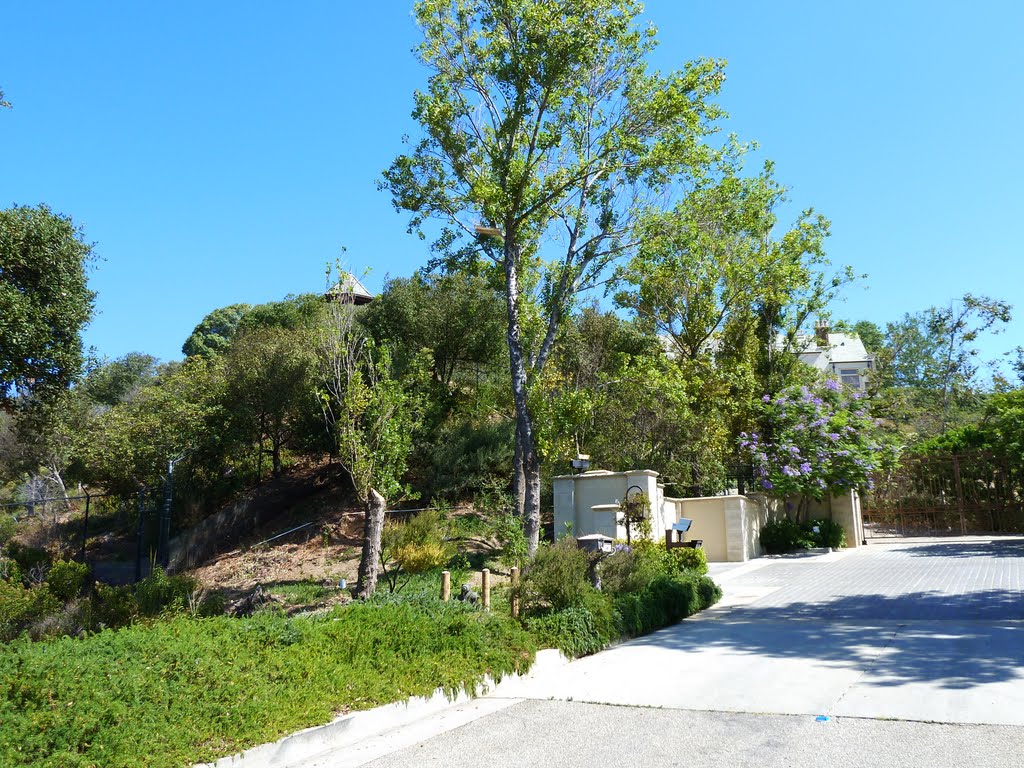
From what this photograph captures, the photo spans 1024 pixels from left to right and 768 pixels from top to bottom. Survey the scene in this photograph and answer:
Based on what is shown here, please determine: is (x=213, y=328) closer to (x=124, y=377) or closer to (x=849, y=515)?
(x=124, y=377)

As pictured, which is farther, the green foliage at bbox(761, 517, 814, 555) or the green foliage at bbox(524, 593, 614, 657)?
the green foliage at bbox(761, 517, 814, 555)

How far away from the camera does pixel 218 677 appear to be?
5.60m

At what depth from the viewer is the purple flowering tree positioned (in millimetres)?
21656

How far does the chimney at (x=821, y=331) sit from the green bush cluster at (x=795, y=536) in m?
7.46

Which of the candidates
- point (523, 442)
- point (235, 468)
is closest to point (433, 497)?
point (523, 442)

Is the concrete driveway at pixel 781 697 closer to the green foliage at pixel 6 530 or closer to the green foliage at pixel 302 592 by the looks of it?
the green foliage at pixel 302 592

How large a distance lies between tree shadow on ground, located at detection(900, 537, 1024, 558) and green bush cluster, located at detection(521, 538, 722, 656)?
32.1 feet

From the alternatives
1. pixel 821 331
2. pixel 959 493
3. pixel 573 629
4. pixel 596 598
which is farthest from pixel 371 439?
pixel 821 331

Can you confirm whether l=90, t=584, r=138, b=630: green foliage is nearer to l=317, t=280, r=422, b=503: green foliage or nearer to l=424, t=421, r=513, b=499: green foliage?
l=317, t=280, r=422, b=503: green foliage

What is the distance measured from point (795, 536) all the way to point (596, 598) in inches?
552

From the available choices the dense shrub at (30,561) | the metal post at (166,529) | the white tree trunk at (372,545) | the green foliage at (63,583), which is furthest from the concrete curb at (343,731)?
the metal post at (166,529)

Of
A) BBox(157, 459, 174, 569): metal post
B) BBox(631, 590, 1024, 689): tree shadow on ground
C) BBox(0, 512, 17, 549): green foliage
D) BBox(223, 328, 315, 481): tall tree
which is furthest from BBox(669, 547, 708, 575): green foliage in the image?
BBox(0, 512, 17, 549): green foliage

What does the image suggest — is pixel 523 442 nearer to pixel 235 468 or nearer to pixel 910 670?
pixel 910 670

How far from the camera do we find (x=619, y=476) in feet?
58.3
